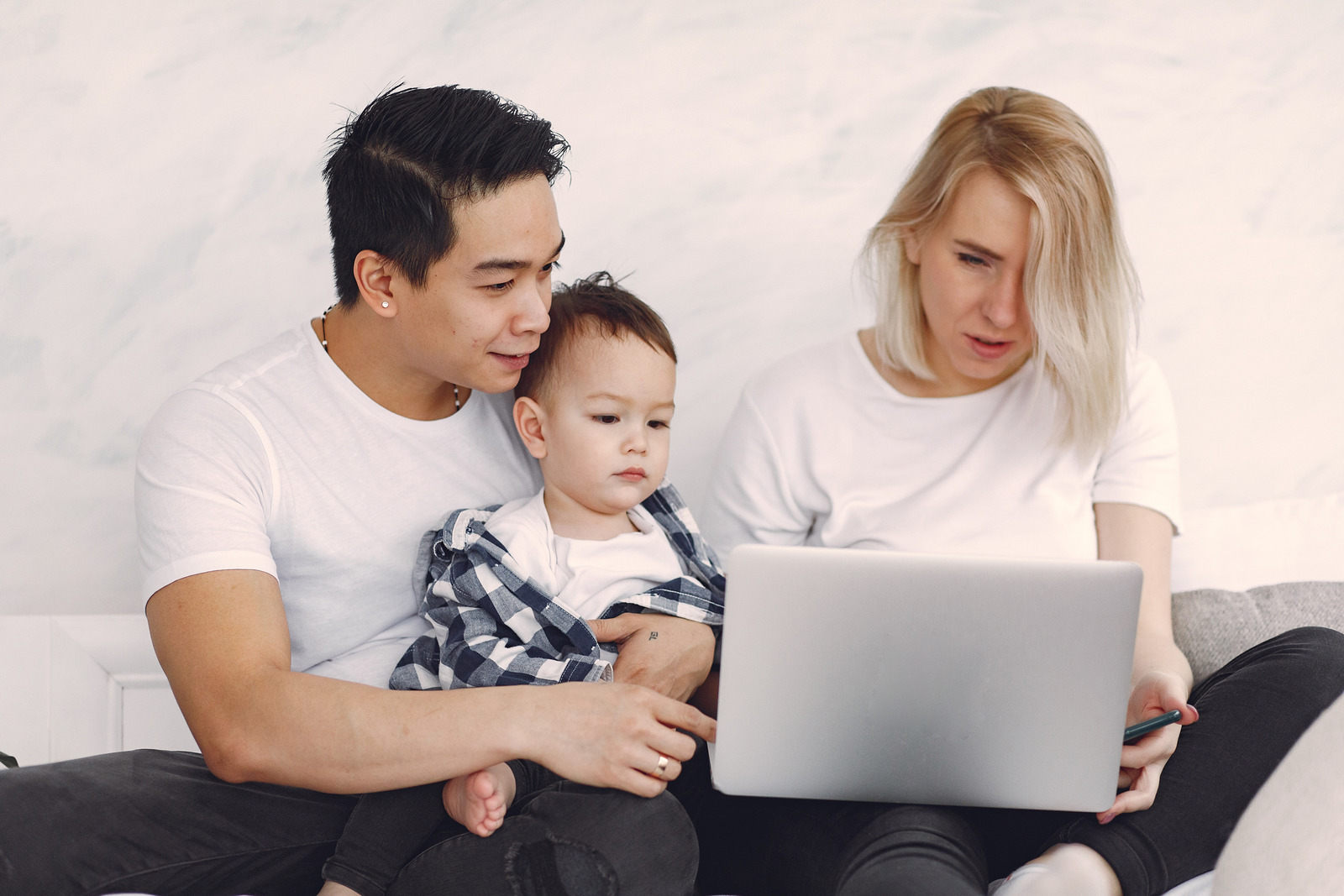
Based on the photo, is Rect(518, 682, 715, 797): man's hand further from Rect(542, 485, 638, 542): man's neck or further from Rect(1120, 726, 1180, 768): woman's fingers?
Rect(1120, 726, 1180, 768): woman's fingers

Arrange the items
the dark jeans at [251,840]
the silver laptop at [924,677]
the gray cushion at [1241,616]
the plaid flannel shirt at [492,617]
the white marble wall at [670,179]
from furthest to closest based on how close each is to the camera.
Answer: the white marble wall at [670,179], the gray cushion at [1241,616], the plaid flannel shirt at [492,617], the dark jeans at [251,840], the silver laptop at [924,677]

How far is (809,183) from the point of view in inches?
90.1

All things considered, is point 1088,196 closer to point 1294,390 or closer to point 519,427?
point 519,427

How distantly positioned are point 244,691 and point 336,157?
756mm

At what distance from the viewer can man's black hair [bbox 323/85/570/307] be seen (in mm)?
1424

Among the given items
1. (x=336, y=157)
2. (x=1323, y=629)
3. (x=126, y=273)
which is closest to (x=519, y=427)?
(x=336, y=157)

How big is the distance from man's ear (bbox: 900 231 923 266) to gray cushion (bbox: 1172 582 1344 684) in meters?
0.75

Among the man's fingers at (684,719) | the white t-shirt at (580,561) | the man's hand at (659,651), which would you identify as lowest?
the man's fingers at (684,719)

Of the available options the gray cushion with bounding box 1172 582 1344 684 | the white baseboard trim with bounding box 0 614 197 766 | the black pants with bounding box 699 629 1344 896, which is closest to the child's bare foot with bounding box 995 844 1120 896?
the black pants with bounding box 699 629 1344 896

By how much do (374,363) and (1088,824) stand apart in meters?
1.12

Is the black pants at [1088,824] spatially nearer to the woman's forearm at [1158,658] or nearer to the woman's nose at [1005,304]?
the woman's forearm at [1158,658]

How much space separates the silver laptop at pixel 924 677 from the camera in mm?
1050

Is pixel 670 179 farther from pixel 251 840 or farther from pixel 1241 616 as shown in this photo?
pixel 251 840

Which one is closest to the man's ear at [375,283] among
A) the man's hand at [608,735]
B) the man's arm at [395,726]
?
the man's arm at [395,726]
